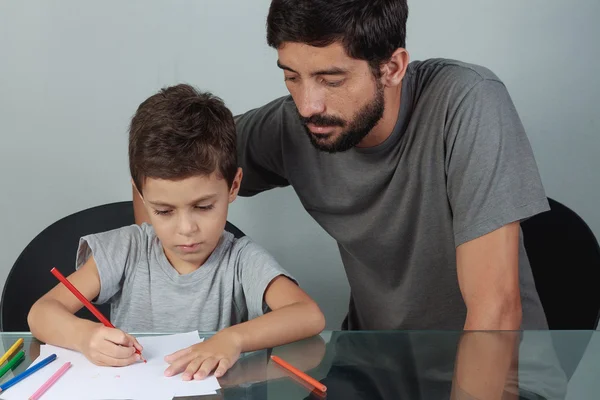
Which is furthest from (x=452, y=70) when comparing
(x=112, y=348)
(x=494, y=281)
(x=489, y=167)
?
(x=112, y=348)

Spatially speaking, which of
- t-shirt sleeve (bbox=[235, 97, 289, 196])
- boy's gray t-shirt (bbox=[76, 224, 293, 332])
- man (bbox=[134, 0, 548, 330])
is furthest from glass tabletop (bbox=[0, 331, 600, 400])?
t-shirt sleeve (bbox=[235, 97, 289, 196])

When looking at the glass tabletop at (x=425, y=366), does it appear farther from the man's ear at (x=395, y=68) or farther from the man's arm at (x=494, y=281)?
the man's ear at (x=395, y=68)

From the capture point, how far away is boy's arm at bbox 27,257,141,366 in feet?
3.76

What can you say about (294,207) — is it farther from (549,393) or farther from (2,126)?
(549,393)

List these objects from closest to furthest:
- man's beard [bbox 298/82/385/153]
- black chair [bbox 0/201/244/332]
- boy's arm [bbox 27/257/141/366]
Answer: boy's arm [bbox 27/257/141/366]
man's beard [bbox 298/82/385/153]
black chair [bbox 0/201/244/332]

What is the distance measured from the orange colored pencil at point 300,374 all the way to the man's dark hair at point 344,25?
53 centimetres

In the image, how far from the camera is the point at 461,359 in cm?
114

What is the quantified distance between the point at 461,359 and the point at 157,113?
2.19ft

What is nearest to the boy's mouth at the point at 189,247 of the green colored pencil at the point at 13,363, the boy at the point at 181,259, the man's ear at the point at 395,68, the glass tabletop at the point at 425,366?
the boy at the point at 181,259

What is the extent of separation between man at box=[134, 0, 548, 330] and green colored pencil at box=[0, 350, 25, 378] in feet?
1.90

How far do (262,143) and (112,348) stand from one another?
68 cm

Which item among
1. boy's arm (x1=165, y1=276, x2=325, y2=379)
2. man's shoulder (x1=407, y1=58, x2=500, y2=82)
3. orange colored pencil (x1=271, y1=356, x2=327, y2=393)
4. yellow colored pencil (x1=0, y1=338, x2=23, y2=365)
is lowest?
orange colored pencil (x1=271, y1=356, x2=327, y2=393)

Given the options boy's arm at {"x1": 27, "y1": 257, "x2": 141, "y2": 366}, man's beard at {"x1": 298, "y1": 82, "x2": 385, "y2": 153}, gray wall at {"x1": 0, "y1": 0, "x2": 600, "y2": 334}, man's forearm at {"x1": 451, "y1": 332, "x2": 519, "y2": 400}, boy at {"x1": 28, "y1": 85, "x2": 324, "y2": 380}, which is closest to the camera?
man's forearm at {"x1": 451, "y1": 332, "x2": 519, "y2": 400}

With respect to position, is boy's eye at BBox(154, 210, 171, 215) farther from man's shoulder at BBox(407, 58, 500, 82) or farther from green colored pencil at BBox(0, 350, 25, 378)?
man's shoulder at BBox(407, 58, 500, 82)
